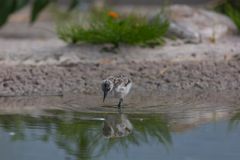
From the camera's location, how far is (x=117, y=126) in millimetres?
7844

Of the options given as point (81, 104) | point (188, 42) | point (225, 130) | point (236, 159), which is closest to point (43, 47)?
point (188, 42)

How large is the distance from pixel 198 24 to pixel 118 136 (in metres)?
5.49

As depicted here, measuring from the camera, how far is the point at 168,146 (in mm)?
6879

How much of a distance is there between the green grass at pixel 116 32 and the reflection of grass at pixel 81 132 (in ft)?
9.74

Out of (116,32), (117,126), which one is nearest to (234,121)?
(117,126)

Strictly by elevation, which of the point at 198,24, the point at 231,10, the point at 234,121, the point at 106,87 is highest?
the point at 231,10

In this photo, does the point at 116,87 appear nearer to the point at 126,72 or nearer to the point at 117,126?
the point at 117,126

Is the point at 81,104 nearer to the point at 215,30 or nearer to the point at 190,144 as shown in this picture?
the point at 190,144

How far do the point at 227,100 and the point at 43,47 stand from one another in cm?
380

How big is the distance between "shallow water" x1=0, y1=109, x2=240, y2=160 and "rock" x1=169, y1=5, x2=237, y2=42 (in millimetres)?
3935

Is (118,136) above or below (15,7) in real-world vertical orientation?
below

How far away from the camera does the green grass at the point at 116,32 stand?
11.2m

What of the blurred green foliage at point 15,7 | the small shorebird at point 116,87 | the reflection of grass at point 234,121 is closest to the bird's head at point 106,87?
the small shorebird at point 116,87

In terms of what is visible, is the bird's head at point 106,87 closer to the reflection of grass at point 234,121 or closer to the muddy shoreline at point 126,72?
the muddy shoreline at point 126,72
